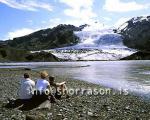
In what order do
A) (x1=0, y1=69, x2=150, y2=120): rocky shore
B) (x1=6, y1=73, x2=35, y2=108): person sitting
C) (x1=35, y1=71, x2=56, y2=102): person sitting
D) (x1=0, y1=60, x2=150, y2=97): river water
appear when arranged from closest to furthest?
(x1=0, y1=69, x2=150, y2=120): rocky shore
(x1=35, y1=71, x2=56, y2=102): person sitting
(x1=6, y1=73, x2=35, y2=108): person sitting
(x1=0, y1=60, x2=150, y2=97): river water

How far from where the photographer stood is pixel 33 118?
749 inches

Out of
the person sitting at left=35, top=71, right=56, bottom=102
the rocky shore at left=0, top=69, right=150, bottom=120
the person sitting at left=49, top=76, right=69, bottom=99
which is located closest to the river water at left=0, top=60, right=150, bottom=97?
the rocky shore at left=0, top=69, right=150, bottom=120

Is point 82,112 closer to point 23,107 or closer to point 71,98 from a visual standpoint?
point 23,107

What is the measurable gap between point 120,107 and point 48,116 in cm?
563

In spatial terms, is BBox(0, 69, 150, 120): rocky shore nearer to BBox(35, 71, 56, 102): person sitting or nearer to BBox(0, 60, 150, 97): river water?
BBox(35, 71, 56, 102): person sitting

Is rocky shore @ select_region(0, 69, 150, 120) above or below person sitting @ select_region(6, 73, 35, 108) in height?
below

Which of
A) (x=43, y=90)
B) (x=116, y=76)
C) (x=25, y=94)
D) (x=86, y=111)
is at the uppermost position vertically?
(x=43, y=90)

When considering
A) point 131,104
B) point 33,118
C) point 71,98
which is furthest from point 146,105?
point 33,118

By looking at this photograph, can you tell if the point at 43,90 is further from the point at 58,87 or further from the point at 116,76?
the point at 116,76

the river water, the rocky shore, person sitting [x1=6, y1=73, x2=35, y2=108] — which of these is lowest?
the river water

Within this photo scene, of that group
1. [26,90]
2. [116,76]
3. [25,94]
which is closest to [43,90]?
[26,90]

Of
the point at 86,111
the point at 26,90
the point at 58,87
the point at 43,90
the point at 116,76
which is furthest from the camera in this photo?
the point at 116,76

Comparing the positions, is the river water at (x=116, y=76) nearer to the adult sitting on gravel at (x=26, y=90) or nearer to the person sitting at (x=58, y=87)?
the person sitting at (x=58, y=87)

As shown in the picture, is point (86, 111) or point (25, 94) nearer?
point (86, 111)
